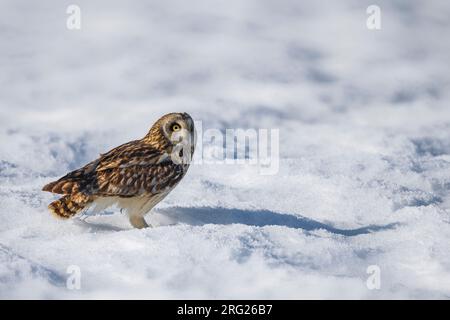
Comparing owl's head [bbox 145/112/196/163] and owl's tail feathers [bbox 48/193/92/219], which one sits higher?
owl's head [bbox 145/112/196/163]

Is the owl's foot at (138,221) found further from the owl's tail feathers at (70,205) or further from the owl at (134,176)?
the owl's tail feathers at (70,205)

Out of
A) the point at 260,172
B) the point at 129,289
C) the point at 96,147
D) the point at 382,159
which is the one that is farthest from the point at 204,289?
the point at 96,147

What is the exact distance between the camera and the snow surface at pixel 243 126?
5.48 meters

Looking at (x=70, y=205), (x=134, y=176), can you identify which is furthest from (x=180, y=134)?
(x=70, y=205)

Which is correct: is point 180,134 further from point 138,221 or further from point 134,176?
point 138,221

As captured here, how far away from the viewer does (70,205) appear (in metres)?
6.36

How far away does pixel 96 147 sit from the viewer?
406 inches

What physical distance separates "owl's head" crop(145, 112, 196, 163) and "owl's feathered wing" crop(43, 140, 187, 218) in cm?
11

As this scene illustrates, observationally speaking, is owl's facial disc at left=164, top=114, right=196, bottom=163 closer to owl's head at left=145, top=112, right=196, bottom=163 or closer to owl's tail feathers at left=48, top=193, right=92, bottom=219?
owl's head at left=145, top=112, right=196, bottom=163

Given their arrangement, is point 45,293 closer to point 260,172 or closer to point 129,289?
point 129,289

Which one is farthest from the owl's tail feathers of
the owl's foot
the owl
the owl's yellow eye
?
the owl's yellow eye

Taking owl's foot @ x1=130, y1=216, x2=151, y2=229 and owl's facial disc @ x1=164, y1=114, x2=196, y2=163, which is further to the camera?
owl's facial disc @ x1=164, y1=114, x2=196, y2=163

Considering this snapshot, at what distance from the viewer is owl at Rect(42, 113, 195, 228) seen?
640cm

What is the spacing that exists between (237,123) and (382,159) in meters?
2.78
